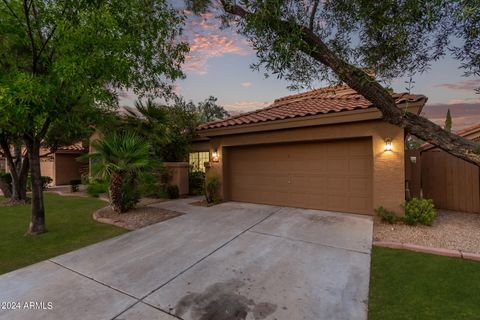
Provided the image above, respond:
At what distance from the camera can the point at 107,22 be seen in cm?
498

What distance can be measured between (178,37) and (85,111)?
3.67 meters

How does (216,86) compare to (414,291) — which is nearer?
(414,291)

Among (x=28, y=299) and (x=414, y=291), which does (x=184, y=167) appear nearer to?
(x=28, y=299)

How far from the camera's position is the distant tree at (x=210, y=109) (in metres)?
25.6

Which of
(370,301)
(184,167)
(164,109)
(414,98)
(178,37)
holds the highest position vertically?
(178,37)

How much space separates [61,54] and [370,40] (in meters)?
6.64

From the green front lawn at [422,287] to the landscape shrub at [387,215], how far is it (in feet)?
5.83

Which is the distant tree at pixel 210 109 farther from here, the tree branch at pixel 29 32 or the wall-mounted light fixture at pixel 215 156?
the tree branch at pixel 29 32

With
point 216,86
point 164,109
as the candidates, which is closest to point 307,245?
point 216,86

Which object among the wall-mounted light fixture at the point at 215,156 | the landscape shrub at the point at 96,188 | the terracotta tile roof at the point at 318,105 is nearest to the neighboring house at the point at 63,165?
the landscape shrub at the point at 96,188

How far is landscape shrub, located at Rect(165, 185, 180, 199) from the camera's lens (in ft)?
35.7

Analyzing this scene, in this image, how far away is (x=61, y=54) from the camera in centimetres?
523

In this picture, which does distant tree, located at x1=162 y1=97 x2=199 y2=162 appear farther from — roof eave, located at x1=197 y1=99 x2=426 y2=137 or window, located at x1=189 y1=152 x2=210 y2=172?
roof eave, located at x1=197 y1=99 x2=426 y2=137

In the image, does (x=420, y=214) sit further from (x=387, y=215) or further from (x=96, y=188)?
(x=96, y=188)
